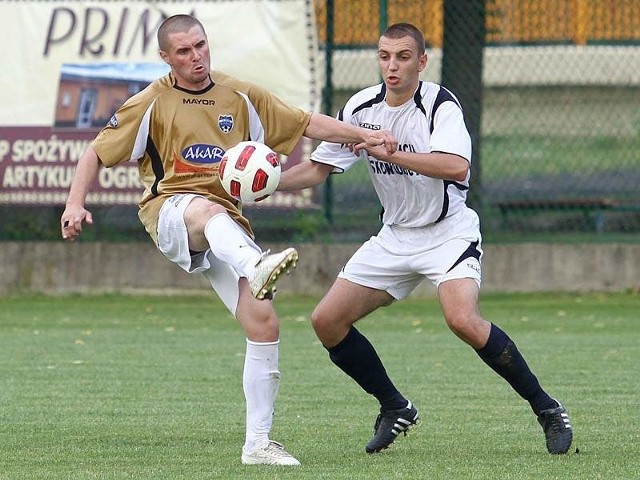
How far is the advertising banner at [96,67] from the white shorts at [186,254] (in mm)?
7282

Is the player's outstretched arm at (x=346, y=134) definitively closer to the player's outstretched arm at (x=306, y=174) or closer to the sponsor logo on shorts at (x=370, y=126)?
the sponsor logo on shorts at (x=370, y=126)

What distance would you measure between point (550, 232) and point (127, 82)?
4.27 m

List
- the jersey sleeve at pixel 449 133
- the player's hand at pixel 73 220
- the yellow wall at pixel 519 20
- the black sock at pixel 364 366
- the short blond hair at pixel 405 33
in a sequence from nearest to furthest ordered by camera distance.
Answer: the player's hand at pixel 73 220
the jersey sleeve at pixel 449 133
the short blond hair at pixel 405 33
the black sock at pixel 364 366
the yellow wall at pixel 519 20

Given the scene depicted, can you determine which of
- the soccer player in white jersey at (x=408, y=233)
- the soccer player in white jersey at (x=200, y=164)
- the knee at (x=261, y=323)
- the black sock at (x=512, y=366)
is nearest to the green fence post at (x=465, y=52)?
the soccer player in white jersey at (x=408, y=233)

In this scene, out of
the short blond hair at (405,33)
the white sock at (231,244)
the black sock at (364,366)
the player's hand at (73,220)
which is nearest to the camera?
the white sock at (231,244)

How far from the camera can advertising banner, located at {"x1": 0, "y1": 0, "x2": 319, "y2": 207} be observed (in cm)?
1416

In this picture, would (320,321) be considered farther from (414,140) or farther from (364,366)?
(414,140)

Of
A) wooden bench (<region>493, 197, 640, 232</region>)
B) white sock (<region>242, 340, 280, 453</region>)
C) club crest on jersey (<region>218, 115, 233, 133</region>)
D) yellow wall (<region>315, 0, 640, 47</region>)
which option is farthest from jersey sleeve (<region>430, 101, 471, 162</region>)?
yellow wall (<region>315, 0, 640, 47</region>)

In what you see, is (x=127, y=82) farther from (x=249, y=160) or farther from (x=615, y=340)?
(x=249, y=160)

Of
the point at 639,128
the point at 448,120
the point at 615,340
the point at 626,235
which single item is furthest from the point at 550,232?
the point at 448,120

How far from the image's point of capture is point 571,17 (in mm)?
14711

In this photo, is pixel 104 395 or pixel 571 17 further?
pixel 571 17

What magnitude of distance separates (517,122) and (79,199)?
9232 millimetres

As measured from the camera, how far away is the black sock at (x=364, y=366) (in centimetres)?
704
